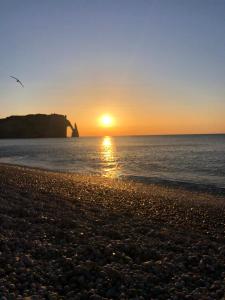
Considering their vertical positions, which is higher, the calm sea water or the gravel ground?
the gravel ground

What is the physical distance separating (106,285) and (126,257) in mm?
1417

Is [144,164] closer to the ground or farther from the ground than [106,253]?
closer to the ground

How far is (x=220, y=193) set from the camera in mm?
23484

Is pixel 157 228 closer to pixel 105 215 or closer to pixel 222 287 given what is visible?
pixel 105 215

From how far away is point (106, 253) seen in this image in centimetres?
836

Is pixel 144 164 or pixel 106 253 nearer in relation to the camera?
pixel 106 253

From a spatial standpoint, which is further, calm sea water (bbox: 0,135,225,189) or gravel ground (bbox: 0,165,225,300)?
calm sea water (bbox: 0,135,225,189)

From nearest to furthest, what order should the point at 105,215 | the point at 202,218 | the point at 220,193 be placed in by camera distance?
the point at 105,215 < the point at 202,218 < the point at 220,193

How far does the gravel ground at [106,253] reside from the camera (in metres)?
6.58

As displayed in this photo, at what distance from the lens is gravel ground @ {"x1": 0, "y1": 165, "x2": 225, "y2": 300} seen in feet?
21.6

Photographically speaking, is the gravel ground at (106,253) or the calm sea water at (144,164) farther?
the calm sea water at (144,164)

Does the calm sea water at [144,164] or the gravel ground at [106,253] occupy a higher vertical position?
the gravel ground at [106,253]

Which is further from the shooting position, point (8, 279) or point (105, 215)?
point (105, 215)

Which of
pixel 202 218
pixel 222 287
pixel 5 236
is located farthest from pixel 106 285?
pixel 202 218
